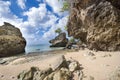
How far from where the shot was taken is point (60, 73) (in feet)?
38.2

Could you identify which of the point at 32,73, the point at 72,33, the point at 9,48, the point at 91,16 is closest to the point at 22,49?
the point at 9,48

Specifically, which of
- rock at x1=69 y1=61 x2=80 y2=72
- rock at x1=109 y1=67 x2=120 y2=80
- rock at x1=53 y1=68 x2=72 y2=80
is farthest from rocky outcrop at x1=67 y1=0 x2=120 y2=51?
rock at x1=53 y1=68 x2=72 y2=80

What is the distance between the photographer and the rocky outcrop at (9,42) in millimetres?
42853

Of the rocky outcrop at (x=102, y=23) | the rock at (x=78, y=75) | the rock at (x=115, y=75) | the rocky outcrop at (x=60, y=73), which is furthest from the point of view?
the rocky outcrop at (x=102, y=23)

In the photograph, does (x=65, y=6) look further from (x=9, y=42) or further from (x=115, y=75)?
(x=115, y=75)

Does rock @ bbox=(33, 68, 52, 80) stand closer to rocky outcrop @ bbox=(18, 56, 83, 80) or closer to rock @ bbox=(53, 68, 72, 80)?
rocky outcrop @ bbox=(18, 56, 83, 80)

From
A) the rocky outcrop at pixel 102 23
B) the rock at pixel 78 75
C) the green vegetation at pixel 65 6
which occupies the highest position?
the green vegetation at pixel 65 6

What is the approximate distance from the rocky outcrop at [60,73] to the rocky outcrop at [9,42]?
30.1 m

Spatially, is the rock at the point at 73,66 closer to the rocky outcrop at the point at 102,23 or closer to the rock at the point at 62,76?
the rock at the point at 62,76

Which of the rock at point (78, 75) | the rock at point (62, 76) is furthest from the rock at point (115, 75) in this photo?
the rock at point (62, 76)

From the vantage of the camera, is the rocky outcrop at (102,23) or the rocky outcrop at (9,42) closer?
the rocky outcrop at (102,23)

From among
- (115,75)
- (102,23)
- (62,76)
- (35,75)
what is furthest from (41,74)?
(102,23)

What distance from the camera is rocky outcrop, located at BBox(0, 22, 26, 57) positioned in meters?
42.9

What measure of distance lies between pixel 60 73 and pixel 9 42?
116ft
